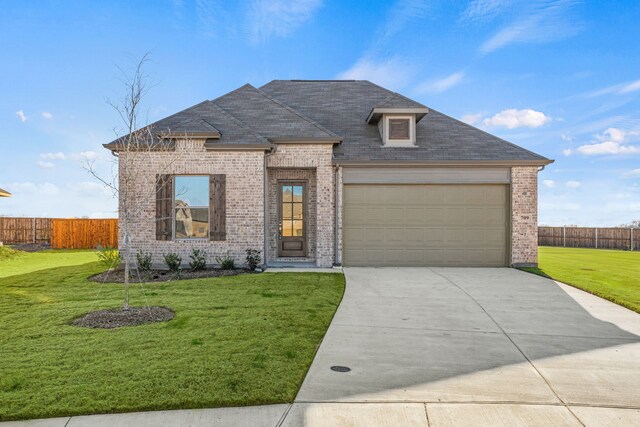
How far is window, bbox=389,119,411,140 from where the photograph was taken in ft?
40.9

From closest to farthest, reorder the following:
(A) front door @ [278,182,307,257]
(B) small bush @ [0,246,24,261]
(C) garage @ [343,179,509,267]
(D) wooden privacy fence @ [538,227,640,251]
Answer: (C) garage @ [343,179,509,267] → (A) front door @ [278,182,307,257] → (B) small bush @ [0,246,24,261] → (D) wooden privacy fence @ [538,227,640,251]

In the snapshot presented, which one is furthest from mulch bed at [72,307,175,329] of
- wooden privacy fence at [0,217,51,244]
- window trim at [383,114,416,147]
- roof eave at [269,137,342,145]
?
wooden privacy fence at [0,217,51,244]

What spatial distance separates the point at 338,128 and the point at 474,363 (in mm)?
10180

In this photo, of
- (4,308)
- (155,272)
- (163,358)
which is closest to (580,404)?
(163,358)

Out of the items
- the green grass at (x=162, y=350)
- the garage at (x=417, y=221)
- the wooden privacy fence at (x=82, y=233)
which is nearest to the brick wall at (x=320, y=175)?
the garage at (x=417, y=221)

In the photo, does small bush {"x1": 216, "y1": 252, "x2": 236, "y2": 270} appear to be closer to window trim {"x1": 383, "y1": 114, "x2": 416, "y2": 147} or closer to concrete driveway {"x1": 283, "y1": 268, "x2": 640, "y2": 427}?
concrete driveway {"x1": 283, "y1": 268, "x2": 640, "y2": 427}

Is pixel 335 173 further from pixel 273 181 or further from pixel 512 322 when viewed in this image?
pixel 512 322

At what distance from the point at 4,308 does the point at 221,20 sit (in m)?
9.60

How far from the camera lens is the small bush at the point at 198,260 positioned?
1074 centimetres

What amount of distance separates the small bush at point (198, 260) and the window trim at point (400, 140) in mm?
6692

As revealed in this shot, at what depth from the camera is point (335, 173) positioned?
11.7 metres

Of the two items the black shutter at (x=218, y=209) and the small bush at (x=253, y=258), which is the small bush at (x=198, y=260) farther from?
the small bush at (x=253, y=258)

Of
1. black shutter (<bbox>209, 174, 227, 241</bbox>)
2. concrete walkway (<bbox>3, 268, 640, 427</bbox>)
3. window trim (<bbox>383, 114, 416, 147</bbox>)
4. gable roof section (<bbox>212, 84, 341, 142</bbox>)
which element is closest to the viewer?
concrete walkway (<bbox>3, 268, 640, 427</bbox>)

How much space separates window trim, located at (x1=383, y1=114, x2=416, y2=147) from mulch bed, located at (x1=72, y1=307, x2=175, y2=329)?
28.6ft
